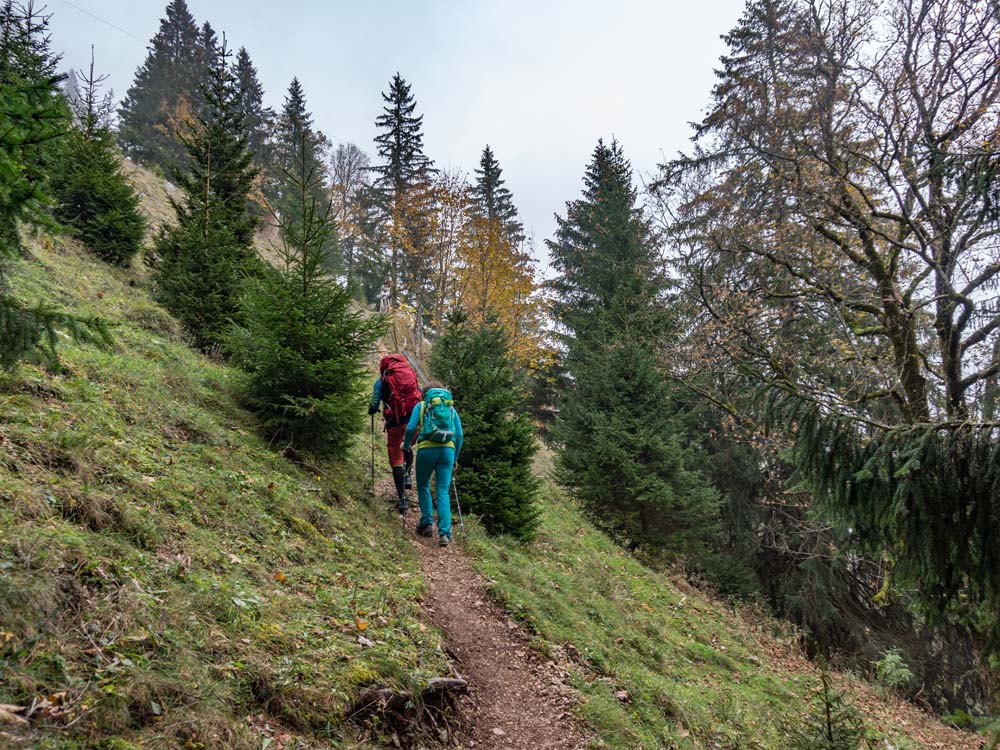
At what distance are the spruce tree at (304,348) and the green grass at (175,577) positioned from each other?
591mm

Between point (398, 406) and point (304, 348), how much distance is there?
167 centimetres

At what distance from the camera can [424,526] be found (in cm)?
805

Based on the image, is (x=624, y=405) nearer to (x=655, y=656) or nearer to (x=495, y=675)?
(x=655, y=656)

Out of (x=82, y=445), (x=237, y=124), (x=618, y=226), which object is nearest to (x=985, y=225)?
(x=82, y=445)

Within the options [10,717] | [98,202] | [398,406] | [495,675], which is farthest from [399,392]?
[98,202]

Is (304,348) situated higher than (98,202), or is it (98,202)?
(98,202)

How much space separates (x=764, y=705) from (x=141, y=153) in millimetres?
44117

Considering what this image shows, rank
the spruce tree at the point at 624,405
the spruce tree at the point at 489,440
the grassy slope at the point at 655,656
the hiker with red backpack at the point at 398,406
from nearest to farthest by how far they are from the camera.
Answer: the grassy slope at the point at 655,656, the hiker with red backpack at the point at 398,406, the spruce tree at the point at 489,440, the spruce tree at the point at 624,405

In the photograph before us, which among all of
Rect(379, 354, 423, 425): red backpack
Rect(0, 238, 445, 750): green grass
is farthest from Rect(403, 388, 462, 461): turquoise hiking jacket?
Rect(0, 238, 445, 750): green grass

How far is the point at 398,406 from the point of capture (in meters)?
8.40

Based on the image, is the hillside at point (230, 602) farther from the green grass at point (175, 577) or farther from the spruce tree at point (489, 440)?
the spruce tree at point (489, 440)

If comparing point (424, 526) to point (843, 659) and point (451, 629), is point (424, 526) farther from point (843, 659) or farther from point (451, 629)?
point (843, 659)

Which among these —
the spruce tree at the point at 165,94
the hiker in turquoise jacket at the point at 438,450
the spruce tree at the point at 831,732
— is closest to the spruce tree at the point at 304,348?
the hiker in turquoise jacket at the point at 438,450

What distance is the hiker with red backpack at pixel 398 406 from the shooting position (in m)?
8.38
